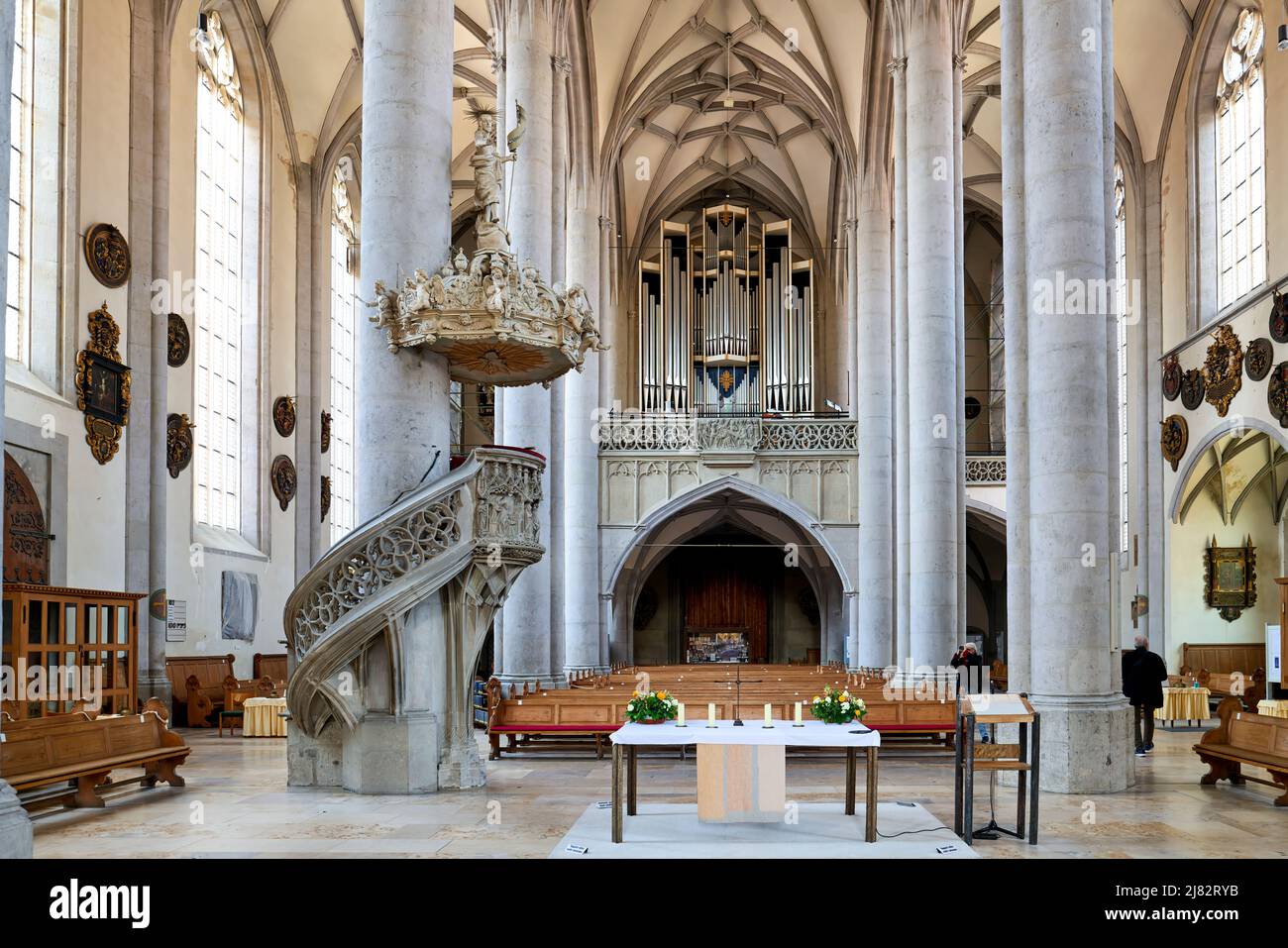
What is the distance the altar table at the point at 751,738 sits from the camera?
25.3ft

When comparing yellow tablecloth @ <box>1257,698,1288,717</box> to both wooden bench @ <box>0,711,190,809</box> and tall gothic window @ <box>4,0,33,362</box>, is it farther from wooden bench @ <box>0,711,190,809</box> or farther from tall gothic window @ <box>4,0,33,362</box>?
tall gothic window @ <box>4,0,33,362</box>

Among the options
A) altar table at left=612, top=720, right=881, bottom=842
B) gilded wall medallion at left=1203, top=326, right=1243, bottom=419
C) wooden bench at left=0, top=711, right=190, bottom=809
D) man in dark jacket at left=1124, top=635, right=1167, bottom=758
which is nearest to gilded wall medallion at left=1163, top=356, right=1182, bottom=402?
gilded wall medallion at left=1203, top=326, right=1243, bottom=419

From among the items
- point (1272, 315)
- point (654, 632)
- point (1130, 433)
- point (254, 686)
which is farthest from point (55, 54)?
point (654, 632)

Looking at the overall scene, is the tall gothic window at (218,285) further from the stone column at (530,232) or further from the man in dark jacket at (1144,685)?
the man in dark jacket at (1144,685)

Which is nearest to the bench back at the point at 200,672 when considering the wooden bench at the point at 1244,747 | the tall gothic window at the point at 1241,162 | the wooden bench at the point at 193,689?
the wooden bench at the point at 193,689

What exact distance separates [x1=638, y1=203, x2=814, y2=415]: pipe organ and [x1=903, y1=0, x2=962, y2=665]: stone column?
13.0m

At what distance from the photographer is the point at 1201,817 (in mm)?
9164

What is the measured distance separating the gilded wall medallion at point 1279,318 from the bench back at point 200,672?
17194 mm

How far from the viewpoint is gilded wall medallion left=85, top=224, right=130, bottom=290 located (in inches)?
668

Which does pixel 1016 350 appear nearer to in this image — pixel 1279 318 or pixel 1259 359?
pixel 1279 318

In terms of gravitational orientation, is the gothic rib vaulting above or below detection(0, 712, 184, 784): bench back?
above

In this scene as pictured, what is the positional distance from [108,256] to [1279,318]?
56.2ft

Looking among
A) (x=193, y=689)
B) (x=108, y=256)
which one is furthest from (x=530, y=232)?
(x=193, y=689)

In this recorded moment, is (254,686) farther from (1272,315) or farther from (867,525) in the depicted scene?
(1272,315)
